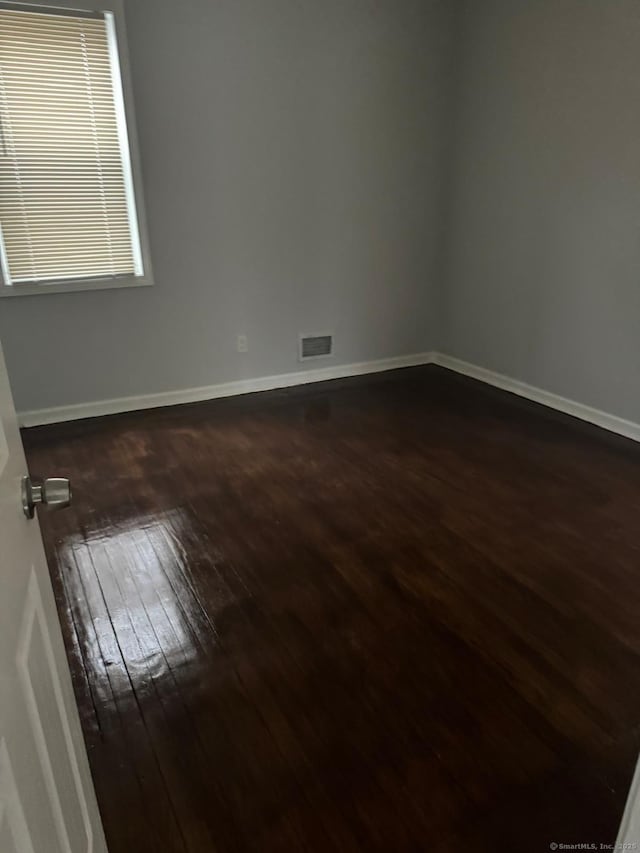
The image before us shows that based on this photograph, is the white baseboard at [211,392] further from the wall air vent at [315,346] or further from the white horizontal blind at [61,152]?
the white horizontal blind at [61,152]

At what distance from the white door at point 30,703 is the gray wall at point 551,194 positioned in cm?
333

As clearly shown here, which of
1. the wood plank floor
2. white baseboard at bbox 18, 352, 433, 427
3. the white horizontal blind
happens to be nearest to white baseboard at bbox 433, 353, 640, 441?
the wood plank floor

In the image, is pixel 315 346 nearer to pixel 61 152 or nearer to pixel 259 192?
pixel 259 192

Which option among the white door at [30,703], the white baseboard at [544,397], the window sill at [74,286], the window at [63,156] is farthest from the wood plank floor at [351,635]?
the window at [63,156]

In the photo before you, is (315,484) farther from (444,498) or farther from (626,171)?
(626,171)

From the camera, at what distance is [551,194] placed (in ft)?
11.9

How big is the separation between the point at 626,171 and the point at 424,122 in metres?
1.52

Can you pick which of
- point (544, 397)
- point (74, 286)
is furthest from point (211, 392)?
point (544, 397)

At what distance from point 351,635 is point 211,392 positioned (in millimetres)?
2404

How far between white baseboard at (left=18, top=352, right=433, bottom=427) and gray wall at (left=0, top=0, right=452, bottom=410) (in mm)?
56

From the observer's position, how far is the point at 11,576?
2.38 feet

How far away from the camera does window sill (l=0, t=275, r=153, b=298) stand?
321cm

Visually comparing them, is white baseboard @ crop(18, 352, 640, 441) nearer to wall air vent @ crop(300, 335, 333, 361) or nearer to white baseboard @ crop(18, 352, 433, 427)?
white baseboard @ crop(18, 352, 433, 427)

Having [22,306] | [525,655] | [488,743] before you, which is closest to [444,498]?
[525,655]
